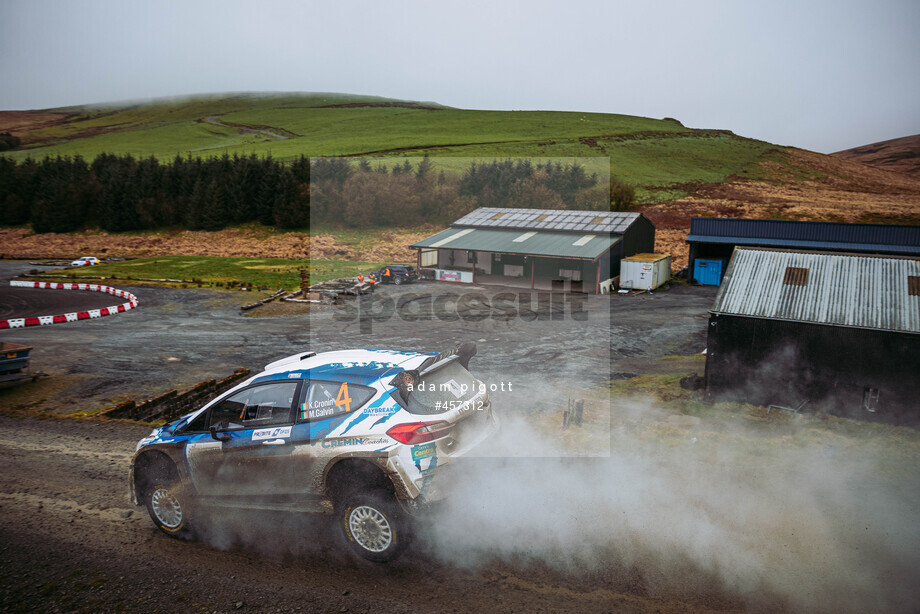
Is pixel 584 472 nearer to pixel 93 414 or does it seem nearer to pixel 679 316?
pixel 93 414

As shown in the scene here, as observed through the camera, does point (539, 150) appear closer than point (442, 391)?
No

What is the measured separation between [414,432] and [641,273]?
32.4 metres

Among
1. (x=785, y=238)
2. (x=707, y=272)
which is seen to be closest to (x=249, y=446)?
(x=707, y=272)

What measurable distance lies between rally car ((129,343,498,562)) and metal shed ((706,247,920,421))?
Answer: 31.1 ft

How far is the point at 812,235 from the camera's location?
35.2m

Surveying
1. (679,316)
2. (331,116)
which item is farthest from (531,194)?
(331,116)

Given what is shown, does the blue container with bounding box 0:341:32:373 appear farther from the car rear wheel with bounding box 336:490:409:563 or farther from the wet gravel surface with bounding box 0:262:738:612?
the car rear wheel with bounding box 336:490:409:563

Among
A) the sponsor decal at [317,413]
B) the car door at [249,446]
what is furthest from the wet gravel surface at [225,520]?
the sponsor decal at [317,413]

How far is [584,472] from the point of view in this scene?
887 cm

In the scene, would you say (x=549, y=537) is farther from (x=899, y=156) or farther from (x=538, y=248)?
(x=899, y=156)

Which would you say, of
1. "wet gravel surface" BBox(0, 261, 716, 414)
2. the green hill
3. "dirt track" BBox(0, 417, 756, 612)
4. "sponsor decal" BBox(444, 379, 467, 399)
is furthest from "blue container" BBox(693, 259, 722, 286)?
the green hill

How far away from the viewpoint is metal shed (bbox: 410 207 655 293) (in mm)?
36812

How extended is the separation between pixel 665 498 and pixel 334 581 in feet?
15.5

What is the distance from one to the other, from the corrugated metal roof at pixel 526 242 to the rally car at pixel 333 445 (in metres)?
29.1
